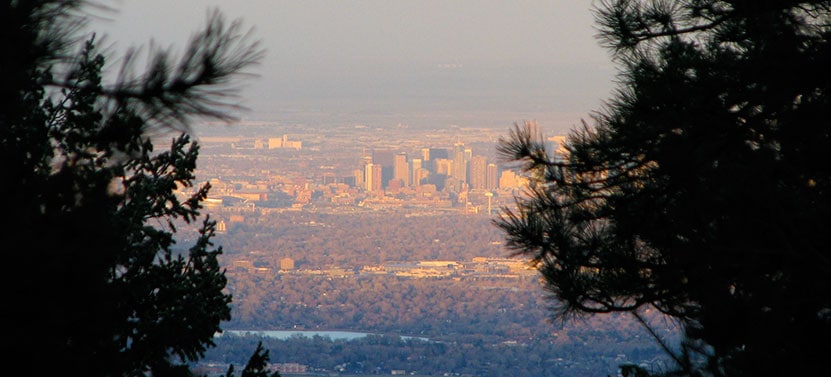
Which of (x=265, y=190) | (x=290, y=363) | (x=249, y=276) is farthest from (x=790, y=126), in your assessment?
(x=265, y=190)

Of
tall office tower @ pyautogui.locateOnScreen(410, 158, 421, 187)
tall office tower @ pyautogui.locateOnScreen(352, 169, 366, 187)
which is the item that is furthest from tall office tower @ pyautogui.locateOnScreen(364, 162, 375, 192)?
tall office tower @ pyautogui.locateOnScreen(410, 158, 421, 187)

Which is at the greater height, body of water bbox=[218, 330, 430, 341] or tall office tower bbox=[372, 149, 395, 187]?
tall office tower bbox=[372, 149, 395, 187]

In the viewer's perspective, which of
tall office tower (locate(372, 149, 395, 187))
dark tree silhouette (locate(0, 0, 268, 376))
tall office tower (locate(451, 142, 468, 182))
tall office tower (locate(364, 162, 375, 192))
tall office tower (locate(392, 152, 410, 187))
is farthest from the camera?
tall office tower (locate(372, 149, 395, 187))

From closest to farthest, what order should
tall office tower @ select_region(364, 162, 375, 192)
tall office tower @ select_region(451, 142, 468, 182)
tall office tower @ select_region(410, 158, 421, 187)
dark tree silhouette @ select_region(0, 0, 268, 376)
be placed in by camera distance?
dark tree silhouette @ select_region(0, 0, 268, 376), tall office tower @ select_region(451, 142, 468, 182), tall office tower @ select_region(410, 158, 421, 187), tall office tower @ select_region(364, 162, 375, 192)

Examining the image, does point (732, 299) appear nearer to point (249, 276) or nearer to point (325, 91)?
point (249, 276)

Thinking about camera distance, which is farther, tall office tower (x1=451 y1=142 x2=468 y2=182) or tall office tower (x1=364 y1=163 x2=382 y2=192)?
tall office tower (x1=364 y1=163 x2=382 y2=192)

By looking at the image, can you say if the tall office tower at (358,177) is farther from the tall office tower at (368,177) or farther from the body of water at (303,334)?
the body of water at (303,334)

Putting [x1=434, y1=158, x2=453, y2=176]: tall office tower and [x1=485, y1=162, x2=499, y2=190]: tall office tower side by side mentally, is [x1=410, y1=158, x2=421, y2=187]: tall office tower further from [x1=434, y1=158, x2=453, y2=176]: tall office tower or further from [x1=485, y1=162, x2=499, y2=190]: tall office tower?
[x1=485, y1=162, x2=499, y2=190]: tall office tower

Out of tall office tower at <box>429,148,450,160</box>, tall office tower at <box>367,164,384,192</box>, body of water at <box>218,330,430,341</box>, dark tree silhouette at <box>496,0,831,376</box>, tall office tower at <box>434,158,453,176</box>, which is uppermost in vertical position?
dark tree silhouette at <box>496,0,831,376</box>
